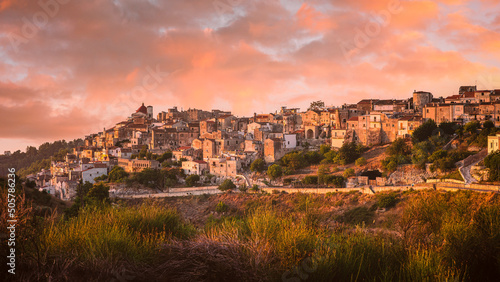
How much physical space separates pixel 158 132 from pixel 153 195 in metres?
Result: 15.3

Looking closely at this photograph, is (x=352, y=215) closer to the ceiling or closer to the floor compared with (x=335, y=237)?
closer to the floor

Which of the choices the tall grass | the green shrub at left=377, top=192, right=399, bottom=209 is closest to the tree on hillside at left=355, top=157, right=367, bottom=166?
the green shrub at left=377, top=192, right=399, bottom=209

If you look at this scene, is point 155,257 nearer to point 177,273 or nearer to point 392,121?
point 177,273

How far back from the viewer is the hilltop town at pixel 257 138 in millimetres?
34969

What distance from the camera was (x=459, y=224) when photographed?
781 centimetres

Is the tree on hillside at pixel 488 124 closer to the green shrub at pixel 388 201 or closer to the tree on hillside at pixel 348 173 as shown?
the tree on hillside at pixel 348 173

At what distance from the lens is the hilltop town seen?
115 feet

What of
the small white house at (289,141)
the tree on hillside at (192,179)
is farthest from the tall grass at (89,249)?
the small white house at (289,141)

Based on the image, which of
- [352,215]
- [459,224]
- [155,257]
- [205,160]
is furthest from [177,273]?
Answer: [205,160]

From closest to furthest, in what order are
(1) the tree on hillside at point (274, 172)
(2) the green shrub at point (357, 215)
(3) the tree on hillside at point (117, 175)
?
(2) the green shrub at point (357, 215), (1) the tree on hillside at point (274, 172), (3) the tree on hillside at point (117, 175)

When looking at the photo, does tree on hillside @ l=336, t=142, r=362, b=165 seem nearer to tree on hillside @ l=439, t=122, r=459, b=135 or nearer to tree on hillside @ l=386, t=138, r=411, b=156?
tree on hillside @ l=386, t=138, r=411, b=156

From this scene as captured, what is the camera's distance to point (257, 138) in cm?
4216

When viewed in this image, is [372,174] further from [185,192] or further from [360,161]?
[185,192]

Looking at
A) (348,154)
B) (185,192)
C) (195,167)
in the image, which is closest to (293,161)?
(348,154)
